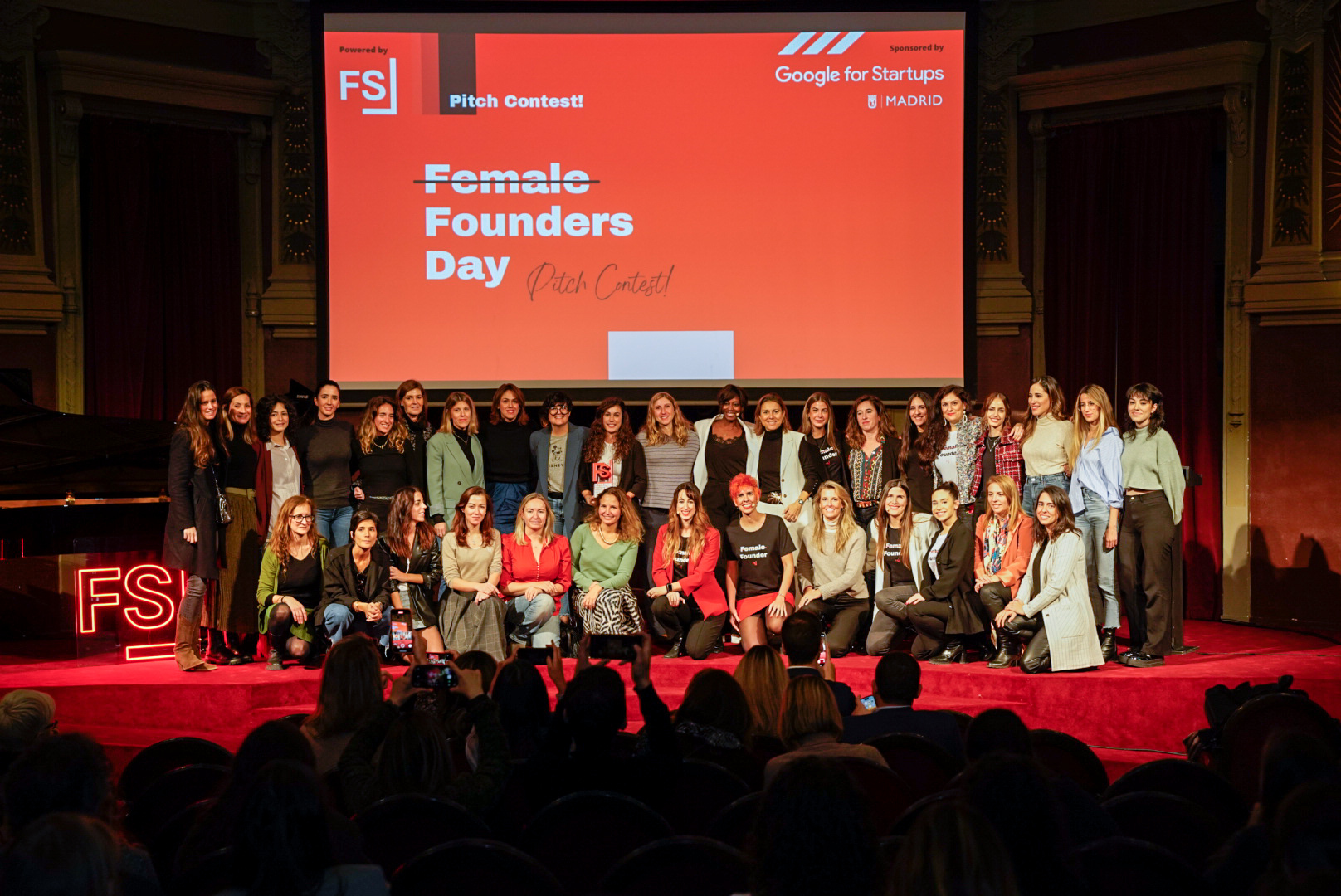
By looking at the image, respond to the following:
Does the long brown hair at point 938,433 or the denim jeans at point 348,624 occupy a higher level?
the long brown hair at point 938,433

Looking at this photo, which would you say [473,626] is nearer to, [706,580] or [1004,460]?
[706,580]

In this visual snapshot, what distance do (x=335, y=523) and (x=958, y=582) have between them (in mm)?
3385

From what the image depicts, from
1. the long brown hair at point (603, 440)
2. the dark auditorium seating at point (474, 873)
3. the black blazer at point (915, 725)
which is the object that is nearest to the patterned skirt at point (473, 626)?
the long brown hair at point (603, 440)

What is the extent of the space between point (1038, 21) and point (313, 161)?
5.15m

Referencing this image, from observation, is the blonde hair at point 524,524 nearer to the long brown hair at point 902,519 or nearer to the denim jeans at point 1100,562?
the long brown hair at point 902,519

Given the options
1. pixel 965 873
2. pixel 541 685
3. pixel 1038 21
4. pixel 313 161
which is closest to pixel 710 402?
pixel 313 161

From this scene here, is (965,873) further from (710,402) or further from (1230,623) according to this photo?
(1230,623)

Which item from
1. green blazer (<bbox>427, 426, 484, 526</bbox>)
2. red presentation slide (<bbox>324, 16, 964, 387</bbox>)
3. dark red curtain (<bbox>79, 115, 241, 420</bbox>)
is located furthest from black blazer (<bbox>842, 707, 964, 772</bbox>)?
dark red curtain (<bbox>79, 115, 241, 420</bbox>)

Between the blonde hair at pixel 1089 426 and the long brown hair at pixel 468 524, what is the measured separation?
304 centimetres

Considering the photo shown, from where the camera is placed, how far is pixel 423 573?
21.3ft

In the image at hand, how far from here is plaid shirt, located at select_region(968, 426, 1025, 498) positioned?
6555mm

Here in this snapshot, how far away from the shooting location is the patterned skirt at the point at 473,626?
629 cm

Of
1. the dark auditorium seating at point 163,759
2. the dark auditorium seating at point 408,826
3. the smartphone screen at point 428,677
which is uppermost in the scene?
the smartphone screen at point 428,677

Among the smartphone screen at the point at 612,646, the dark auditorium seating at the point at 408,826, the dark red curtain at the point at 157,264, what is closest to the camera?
the dark auditorium seating at the point at 408,826
